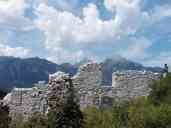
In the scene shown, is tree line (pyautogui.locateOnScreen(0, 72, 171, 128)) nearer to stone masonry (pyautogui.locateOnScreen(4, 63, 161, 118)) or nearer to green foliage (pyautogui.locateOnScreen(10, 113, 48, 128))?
green foliage (pyautogui.locateOnScreen(10, 113, 48, 128))

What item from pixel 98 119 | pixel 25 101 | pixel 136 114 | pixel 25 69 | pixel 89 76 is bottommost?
pixel 98 119

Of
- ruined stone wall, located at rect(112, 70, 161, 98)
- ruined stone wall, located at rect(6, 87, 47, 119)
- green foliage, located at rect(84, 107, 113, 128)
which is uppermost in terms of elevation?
ruined stone wall, located at rect(112, 70, 161, 98)

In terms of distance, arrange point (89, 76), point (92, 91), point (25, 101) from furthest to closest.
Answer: point (89, 76) → point (92, 91) → point (25, 101)

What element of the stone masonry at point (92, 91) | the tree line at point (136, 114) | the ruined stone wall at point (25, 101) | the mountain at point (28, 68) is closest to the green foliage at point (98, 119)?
the tree line at point (136, 114)

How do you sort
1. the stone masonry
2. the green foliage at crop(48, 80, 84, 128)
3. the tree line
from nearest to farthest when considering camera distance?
the green foliage at crop(48, 80, 84, 128)
the tree line
the stone masonry

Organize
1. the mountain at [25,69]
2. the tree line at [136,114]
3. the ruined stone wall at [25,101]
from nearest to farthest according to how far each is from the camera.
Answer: the tree line at [136,114]
the ruined stone wall at [25,101]
the mountain at [25,69]

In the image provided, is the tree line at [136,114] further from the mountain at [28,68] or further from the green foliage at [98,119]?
the mountain at [28,68]

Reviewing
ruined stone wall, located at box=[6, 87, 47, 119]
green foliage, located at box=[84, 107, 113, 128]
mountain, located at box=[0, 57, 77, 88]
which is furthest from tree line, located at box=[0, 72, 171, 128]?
mountain, located at box=[0, 57, 77, 88]

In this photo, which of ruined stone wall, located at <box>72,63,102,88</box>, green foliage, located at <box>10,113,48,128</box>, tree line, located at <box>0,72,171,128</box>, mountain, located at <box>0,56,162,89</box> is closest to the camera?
green foliage, located at <box>10,113,48,128</box>

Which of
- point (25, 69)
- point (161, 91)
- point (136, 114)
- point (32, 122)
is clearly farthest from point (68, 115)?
point (25, 69)

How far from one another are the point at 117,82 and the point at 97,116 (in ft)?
13.3

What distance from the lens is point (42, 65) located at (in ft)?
559

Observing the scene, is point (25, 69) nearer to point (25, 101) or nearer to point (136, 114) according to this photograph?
point (25, 101)

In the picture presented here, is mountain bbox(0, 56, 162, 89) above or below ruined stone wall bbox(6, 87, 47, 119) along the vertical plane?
above
